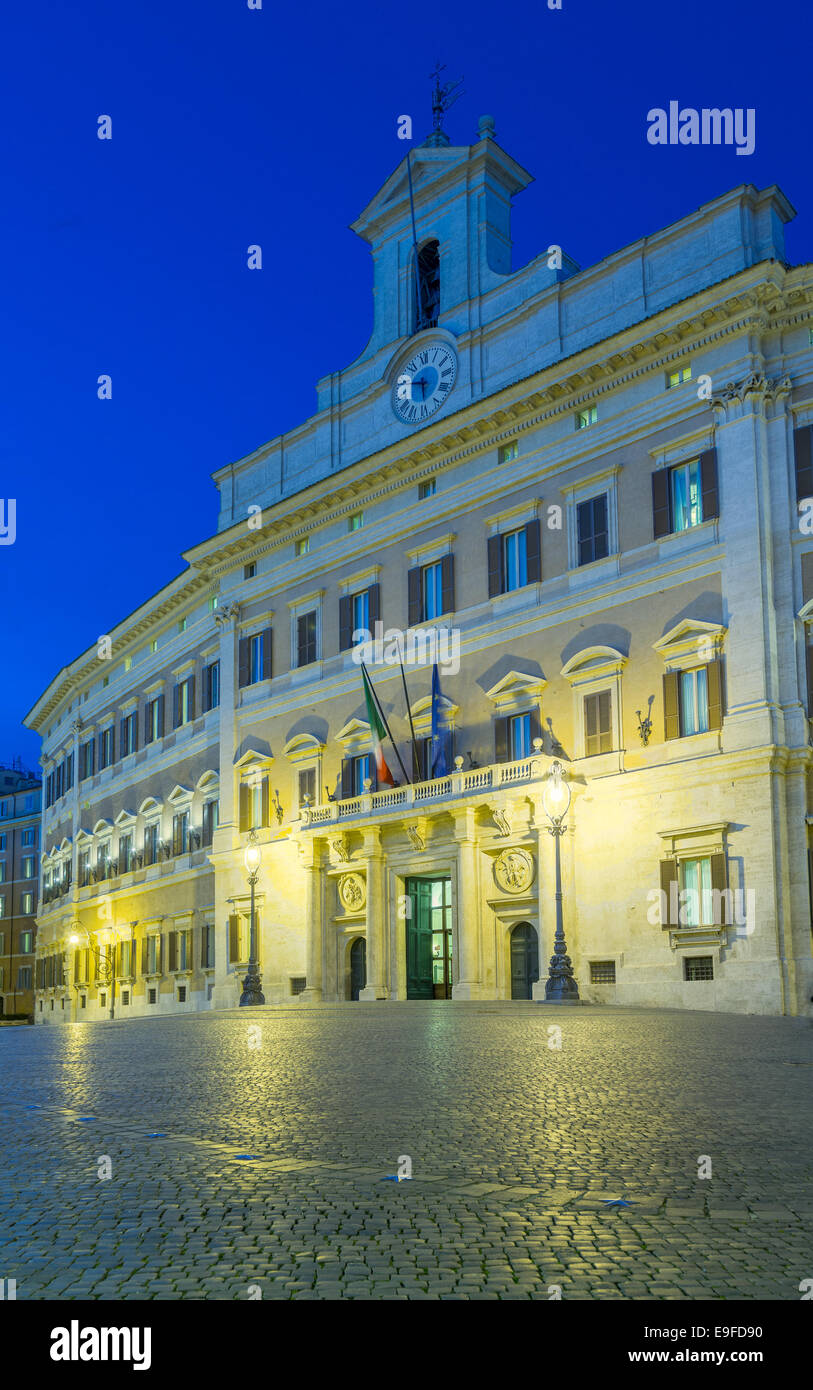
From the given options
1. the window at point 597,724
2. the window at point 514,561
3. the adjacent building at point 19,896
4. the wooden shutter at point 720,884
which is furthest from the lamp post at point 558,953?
the adjacent building at point 19,896

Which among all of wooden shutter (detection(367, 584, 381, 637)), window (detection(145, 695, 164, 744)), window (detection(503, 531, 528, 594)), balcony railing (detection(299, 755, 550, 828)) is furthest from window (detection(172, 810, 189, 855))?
window (detection(503, 531, 528, 594))

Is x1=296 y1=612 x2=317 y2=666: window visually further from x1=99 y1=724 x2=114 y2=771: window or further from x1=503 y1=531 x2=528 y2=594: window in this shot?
x1=99 y1=724 x2=114 y2=771: window

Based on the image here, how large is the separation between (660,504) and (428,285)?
517 inches

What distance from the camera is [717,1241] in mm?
5980

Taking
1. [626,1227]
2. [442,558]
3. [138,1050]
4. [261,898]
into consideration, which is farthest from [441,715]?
[626,1227]

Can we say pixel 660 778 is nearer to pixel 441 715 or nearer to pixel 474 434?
pixel 441 715

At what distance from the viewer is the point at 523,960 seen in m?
33.7

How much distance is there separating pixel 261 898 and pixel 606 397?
62.9 feet

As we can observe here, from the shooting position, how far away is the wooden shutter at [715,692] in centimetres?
2962

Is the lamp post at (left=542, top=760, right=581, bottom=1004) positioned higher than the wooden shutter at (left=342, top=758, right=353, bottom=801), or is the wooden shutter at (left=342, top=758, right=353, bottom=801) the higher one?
the wooden shutter at (left=342, top=758, right=353, bottom=801)

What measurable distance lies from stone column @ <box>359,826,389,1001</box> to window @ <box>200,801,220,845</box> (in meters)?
11.8

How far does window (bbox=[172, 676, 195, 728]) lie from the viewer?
5091 cm

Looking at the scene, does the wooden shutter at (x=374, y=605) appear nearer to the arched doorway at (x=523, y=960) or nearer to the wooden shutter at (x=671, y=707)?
the arched doorway at (x=523, y=960)

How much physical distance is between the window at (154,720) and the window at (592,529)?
25179mm
